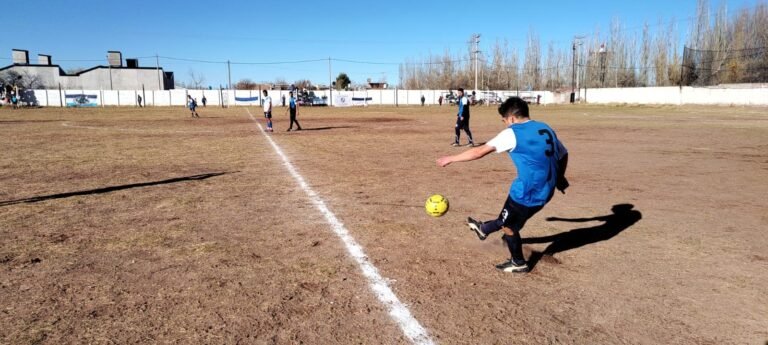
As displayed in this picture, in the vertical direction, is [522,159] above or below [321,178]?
above

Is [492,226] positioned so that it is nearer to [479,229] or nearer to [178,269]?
[479,229]

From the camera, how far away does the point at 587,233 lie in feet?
19.4

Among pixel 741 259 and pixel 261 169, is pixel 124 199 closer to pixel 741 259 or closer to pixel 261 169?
pixel 261 169

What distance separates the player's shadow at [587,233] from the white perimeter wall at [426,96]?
4653 centimetres

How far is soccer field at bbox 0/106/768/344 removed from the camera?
3486 millimetres

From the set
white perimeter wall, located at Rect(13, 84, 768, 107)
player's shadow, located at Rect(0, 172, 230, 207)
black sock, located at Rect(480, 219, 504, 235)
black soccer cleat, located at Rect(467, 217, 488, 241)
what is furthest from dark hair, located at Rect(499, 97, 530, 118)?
white perimeter wall, located at Rect(13, 84, 768, 107)

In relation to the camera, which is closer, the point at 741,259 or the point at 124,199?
the point at 741,259

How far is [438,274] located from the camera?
4496 mm

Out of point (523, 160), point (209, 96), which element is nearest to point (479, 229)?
point (523, 160)

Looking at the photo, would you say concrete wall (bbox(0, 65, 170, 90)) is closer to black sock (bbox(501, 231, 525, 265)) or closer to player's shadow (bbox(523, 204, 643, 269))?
player's shadow (bbox(523, 204, 643, 269))

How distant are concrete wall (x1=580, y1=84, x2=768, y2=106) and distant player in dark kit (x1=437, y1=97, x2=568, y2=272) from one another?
5140 cm

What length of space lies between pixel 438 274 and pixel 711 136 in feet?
61.5

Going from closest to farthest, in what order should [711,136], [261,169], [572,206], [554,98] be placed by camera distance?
[572,206] < [261,169] < [711,136] < [554,98]

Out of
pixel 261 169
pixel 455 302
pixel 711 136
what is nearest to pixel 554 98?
pixel 711 136
